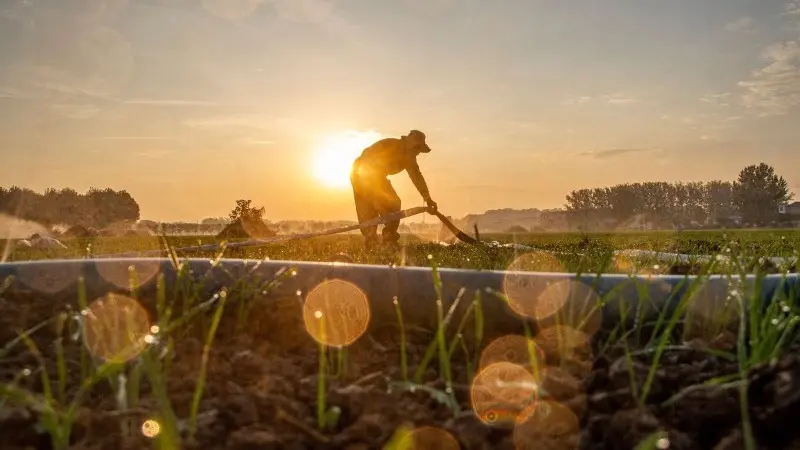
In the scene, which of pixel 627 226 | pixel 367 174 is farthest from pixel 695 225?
pixel 367 174

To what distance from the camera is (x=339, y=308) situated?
3.20 metres

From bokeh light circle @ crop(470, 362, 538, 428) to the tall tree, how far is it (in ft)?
339

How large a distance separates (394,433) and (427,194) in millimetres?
12177

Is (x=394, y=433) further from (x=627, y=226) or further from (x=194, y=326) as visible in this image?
(x=627, y=226)

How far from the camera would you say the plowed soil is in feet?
5.54

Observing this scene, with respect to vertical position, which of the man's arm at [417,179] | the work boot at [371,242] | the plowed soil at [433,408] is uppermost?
the man's arm at [417,179]

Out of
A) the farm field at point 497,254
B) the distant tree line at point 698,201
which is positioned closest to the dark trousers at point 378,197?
the farm field at point 497,254

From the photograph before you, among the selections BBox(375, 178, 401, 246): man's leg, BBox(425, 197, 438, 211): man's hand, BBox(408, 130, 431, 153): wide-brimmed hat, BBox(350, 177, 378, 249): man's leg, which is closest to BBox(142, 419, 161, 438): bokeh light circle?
BBox(425, 197, 438, 211): man's hand

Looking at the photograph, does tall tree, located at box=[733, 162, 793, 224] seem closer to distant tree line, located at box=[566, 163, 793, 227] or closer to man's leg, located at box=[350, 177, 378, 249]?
distant tree line, located at box=[566, 163, 793, 227]

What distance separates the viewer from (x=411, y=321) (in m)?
3.09

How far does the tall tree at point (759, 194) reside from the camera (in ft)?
314

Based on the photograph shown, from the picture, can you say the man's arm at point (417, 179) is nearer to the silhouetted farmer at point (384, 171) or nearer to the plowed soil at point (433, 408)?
the silhouetted farmer at point (384, 171)

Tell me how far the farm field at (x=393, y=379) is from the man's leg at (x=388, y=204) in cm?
1196

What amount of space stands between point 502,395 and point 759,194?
106 m
